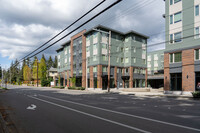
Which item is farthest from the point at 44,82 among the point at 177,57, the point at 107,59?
the point at 177,57

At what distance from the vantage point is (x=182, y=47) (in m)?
25.4

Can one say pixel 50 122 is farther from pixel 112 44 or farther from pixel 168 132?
pixel 112 44

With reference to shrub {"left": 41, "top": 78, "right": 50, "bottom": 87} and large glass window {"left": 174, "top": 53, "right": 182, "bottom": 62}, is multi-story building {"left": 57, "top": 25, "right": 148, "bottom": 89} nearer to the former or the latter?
large glass window {"left": 174, "top": 53, "right": 182, "bottom": 62}

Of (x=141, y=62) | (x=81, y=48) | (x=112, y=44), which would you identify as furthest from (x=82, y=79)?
(x=141, y=62)

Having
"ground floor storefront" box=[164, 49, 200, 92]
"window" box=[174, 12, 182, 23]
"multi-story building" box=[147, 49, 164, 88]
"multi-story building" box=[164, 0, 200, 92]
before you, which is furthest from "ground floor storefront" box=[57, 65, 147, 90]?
"window" box=[174, 12, 182, 23]

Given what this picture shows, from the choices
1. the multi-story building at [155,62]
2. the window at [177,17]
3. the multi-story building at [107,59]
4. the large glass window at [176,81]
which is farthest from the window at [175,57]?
the multi-story building at [155,62]

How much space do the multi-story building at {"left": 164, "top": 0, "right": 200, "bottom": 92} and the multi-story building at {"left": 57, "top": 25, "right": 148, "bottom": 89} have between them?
616 inches

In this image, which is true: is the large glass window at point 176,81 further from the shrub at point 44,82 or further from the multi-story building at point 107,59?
the shrub at point 44,82

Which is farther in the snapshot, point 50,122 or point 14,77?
point 14,77

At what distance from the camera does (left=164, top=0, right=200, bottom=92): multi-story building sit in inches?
936

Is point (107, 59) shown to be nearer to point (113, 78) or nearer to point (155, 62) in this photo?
point (113, 78)

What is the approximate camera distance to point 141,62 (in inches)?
1905

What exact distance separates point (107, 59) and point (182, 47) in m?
20.0

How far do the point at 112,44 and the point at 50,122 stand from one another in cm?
3768
